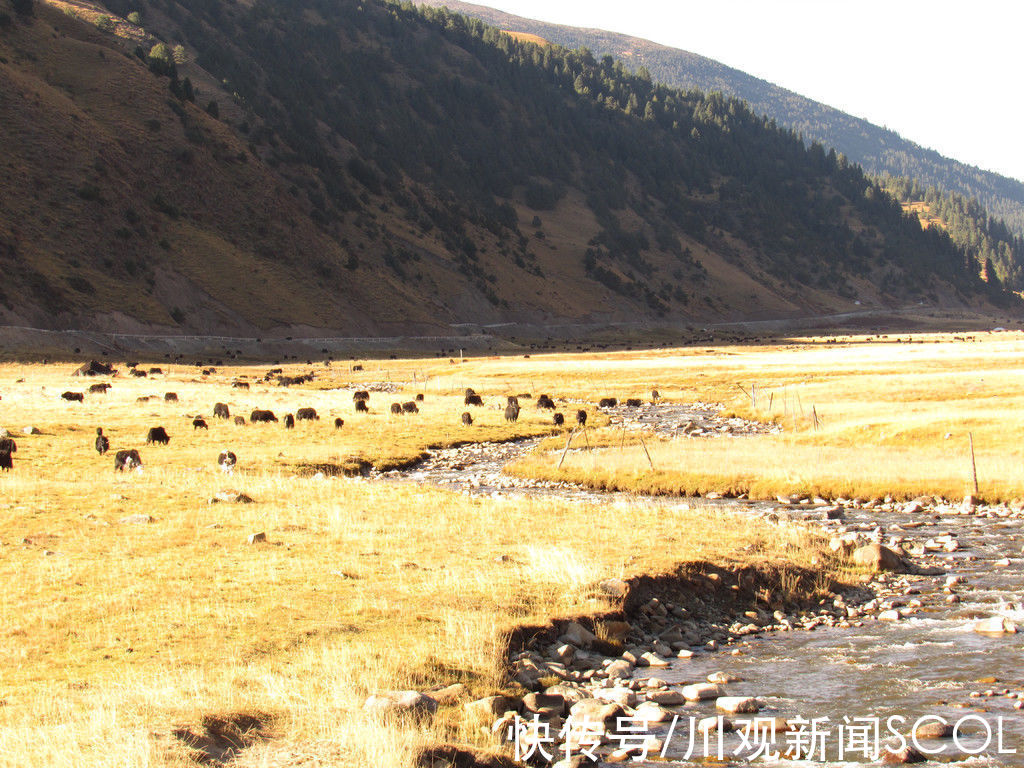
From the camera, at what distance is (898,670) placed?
13.7 metres

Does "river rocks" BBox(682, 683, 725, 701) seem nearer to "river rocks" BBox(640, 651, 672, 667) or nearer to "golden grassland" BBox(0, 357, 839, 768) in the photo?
"river rocks" BBox(640, 651, 672, 667)

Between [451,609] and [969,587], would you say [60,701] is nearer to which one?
[451,609]

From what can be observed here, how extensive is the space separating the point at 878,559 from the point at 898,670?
6.34 meters

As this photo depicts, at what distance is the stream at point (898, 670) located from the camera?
11.1 m

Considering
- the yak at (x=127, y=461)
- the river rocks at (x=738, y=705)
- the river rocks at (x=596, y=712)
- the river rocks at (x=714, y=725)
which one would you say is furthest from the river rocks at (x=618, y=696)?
the yak at (x=127, y=461)

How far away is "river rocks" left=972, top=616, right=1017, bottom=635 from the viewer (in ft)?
50.2

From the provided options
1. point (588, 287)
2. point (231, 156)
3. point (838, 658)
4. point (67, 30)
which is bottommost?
point (838, 658)

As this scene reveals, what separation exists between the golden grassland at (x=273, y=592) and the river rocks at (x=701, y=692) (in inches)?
100

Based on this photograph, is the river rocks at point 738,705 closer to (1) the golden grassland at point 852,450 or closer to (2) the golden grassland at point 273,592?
(2) the golden grassland at point 273,592

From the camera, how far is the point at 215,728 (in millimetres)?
10445

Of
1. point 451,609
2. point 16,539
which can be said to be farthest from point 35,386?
point 451,609

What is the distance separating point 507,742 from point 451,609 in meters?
4.48

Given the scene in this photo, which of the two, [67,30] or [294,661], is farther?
[67,30]

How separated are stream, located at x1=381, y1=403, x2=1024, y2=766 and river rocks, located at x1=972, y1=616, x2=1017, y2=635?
146 millimetres
